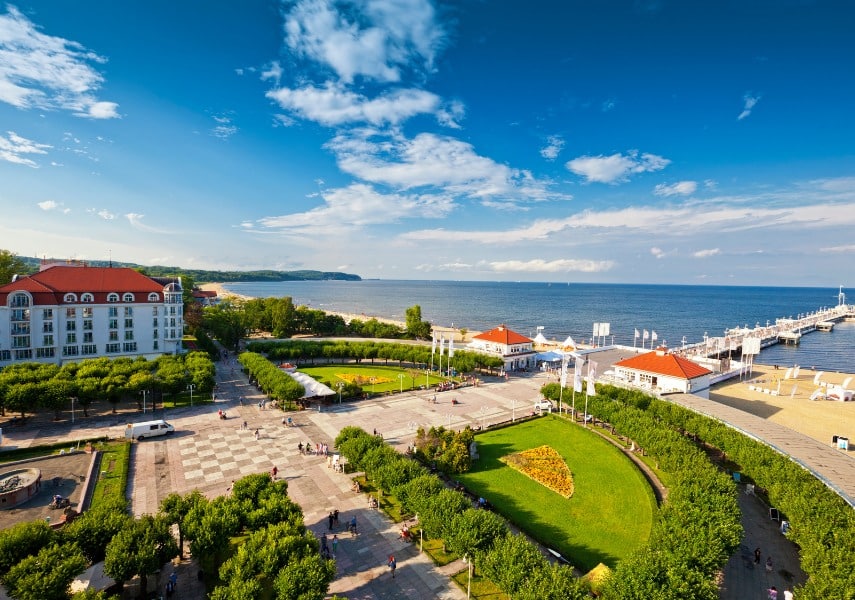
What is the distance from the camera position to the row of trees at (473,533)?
19828 mm

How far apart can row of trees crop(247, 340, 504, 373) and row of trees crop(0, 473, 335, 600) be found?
51.6 metres

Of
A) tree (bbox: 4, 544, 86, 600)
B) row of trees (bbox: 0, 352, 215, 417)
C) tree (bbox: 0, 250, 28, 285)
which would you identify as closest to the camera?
tree (bbox: 4, 544, 86, 600)

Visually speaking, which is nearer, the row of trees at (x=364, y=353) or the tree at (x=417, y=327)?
the row of trees at (x=364, y=353)

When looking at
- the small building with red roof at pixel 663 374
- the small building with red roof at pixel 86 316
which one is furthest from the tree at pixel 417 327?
the small building with red roof at pixel 663 374

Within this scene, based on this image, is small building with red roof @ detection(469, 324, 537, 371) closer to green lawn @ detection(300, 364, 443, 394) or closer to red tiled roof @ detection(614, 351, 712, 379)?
green lawn @ detection(300, 364, 443, 394)

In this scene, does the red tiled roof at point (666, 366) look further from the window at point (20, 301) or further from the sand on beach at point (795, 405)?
the window at point (20, 301)

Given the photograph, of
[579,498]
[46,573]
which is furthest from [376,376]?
[46,573]

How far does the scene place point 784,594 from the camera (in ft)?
77.9

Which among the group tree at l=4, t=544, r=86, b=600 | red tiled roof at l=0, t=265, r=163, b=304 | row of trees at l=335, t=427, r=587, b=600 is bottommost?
row of trees at l=335, t=427, r=587, b=600

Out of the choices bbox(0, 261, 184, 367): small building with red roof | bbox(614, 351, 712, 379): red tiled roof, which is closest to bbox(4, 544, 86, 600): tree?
bbox(0, 261, 184, 367): small building with red roof

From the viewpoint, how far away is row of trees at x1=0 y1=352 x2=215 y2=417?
1721 inches

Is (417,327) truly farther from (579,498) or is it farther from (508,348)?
(579,498)

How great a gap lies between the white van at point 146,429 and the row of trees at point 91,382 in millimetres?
7364

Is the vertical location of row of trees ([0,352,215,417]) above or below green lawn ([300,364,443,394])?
above
